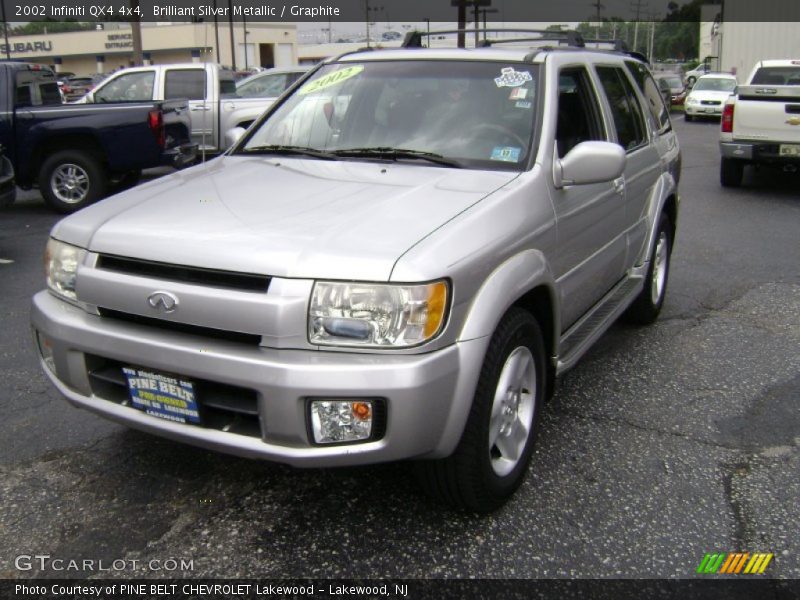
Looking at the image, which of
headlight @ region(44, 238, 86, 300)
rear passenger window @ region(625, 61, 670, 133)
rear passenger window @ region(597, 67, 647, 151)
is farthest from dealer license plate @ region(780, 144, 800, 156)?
headlight @ region(44, 238, 86, 300)

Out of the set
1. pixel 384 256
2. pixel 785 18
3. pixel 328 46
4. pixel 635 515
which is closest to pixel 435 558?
pixel 635 515

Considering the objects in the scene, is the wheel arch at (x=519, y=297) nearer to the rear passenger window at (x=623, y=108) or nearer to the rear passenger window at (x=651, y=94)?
the rear passenger window at (x=623, y=108)

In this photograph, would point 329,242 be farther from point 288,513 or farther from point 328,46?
point 328,46

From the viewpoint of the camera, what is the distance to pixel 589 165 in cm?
333

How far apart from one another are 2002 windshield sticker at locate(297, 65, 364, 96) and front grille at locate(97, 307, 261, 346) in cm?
181

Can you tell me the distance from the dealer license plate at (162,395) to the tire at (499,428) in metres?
0.83

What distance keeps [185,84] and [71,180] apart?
11.4ft

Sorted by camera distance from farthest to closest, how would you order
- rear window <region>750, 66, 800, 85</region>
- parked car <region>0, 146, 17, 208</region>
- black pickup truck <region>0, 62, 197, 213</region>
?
rear window <region>750, 66, 800, 85</region> → black pickup truck <region>0, 62, 197, 213</region> → parked car <region>0, 146, 17, 208</region>

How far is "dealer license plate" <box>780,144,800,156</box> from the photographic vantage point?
10047 mm

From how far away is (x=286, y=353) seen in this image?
2.49m

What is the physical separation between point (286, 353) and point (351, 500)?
896 millimetres

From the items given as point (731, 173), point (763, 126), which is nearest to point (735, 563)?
point (763, 126)

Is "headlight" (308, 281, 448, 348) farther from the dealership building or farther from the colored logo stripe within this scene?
the dealership building

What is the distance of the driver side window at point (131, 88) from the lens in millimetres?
11945
